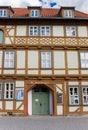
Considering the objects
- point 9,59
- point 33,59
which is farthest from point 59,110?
point 9,59

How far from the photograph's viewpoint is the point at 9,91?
85.5 feet

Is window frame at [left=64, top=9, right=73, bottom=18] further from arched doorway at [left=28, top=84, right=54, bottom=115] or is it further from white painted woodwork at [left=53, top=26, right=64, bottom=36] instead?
arched doorway at [left=28, top=84, right=54, bottom=115]

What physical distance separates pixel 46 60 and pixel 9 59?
361 centimetres

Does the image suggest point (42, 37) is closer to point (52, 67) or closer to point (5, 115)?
point (52, 67)

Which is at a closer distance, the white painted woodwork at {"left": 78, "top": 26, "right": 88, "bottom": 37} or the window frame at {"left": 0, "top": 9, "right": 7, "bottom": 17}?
the white painted woodwork at {"left": 78, "top": 26, "right": 88, "bottom": 37}

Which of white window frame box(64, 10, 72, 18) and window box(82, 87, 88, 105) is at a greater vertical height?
white window frame box(64, 10, 72, 18)

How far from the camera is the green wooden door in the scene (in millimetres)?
26766

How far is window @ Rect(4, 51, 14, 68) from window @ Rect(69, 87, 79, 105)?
621 cm

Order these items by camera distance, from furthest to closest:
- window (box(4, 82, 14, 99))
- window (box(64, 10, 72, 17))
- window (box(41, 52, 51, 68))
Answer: window (box(64, 10, 72, 17)) → window (box(41, 52, 51, 68)) → window (box(4, 82, 14, 99))

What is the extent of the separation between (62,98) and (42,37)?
6.31m

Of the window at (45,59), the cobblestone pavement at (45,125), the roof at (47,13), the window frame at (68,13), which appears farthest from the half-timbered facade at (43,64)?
the cobblestone pavement at (45,125)

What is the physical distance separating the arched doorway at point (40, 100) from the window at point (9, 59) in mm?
3152

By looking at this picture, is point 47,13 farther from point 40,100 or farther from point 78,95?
point 78,95

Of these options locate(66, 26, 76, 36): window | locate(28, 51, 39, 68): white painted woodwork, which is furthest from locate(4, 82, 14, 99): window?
locate(66, 26, 76, 36): window
